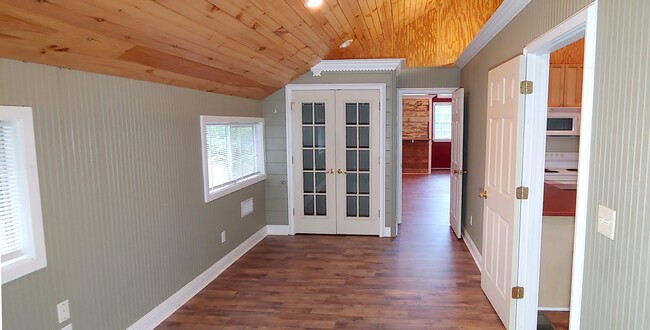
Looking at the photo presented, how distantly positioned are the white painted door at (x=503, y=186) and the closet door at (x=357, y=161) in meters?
1.90

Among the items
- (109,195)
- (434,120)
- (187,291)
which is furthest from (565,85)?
(434,120)

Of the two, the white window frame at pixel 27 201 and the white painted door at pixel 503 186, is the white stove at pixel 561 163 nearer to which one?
the white painted door at pixel 503 186

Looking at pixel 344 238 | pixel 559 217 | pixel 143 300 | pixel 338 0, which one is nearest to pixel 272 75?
pixel 338 0

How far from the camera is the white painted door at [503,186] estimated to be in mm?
2756

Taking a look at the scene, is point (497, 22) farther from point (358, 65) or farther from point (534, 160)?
point (358, 65)

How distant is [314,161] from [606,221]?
399cm

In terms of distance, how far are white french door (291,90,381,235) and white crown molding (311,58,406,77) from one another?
0.93 feet

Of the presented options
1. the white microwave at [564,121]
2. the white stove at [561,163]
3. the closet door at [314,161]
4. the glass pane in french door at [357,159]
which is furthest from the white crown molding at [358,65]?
the white stove at [561,163]

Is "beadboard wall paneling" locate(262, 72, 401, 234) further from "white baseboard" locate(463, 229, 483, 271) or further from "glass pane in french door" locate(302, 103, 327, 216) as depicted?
"white baseboard" locate(463, 229, 483, 271)

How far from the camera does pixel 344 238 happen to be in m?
5.32

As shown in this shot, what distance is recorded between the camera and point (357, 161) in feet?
17.5

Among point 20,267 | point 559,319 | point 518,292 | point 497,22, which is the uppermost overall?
point 497,22

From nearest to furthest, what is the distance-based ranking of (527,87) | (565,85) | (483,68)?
(527,87) < (483,68) < (565,85)

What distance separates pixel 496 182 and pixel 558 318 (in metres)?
1.09
